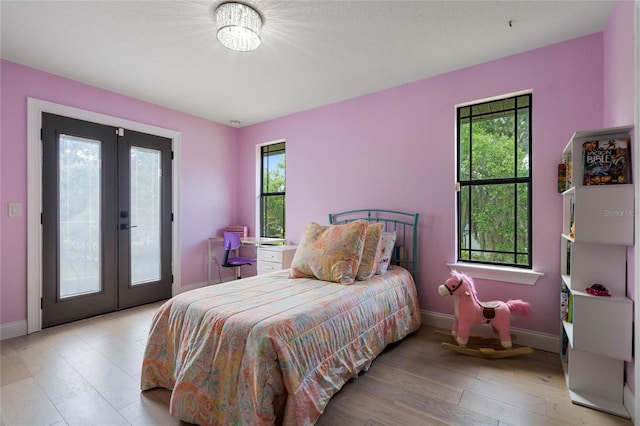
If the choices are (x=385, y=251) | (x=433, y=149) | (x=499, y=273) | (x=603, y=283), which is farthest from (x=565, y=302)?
(x=433, y=149)

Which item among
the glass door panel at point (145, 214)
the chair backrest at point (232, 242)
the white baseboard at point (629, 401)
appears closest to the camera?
the white baseboard at point (629, 401)

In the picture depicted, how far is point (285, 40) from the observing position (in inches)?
93.4

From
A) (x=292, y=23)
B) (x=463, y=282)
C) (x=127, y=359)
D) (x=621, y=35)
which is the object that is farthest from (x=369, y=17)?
(x=127, y=359)

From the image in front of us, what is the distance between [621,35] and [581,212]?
1.14m

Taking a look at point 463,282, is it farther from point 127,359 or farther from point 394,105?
point 127,359

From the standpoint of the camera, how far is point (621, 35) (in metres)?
1.86

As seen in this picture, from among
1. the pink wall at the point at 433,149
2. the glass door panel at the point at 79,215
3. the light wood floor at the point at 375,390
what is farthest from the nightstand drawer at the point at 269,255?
the glass door panel at the point at 79,215

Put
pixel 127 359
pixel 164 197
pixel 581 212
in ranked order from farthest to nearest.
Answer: pixel 164 197, pixel 127 359, pixel 581 212

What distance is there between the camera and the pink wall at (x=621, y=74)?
65.8 inches

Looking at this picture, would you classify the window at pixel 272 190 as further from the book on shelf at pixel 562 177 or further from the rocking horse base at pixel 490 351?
the book on shelf at pixel 562 177

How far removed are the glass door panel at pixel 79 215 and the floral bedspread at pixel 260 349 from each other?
1.92 metres

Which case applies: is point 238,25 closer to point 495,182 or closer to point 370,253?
point 370,253

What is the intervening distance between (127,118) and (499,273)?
13.7 feet

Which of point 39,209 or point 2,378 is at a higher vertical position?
point 39,209
